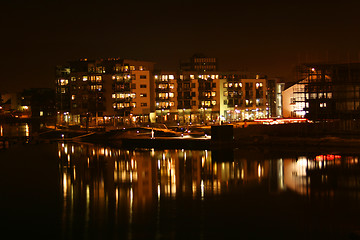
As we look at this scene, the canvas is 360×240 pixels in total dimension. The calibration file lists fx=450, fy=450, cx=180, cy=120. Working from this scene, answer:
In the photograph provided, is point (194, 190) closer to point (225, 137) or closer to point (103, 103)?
point (225, 137)

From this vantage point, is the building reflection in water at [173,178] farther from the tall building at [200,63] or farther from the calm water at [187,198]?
the tall building at [200,63]

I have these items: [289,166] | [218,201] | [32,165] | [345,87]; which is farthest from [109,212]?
[345,87]

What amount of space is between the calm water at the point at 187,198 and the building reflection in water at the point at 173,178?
0.04m

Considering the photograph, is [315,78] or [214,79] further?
[214,79]

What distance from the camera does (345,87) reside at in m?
39.2

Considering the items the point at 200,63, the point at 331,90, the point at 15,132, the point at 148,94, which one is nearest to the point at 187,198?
the point at 331,90

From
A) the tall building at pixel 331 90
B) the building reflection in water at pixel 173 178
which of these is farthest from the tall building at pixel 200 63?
the building reflection in water at pixel 173 178

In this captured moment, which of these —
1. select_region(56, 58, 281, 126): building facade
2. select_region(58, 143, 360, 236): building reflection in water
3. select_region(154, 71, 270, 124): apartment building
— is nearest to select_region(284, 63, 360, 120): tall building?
select_region(58, 143, 360, 236): building reflection in water

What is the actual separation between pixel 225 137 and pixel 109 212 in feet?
62.2

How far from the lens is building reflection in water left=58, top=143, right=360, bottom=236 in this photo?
1620 cm

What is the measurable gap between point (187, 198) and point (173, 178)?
14.9 ft

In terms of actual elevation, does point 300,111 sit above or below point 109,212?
above

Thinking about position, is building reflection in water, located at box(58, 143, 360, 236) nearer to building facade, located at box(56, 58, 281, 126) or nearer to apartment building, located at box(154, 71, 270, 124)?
building facade, located at box(56, 58, 281, 126)

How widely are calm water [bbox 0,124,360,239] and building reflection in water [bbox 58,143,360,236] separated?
0.04m
